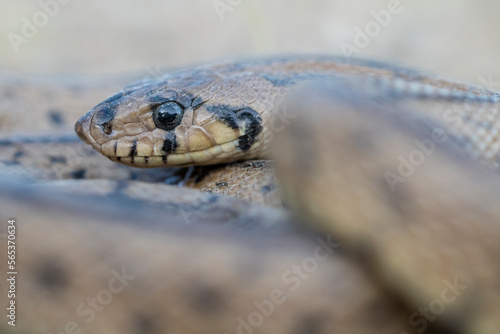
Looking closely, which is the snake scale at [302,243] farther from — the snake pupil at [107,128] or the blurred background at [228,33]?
the blurred background at [228,33]

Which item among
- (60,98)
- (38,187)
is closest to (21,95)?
(60,98)

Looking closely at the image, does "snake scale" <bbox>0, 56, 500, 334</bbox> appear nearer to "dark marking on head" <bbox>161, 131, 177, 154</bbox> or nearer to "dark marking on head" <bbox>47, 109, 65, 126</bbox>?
"dark marking on head" <bbox>161, 131, 177, 154</bbox>

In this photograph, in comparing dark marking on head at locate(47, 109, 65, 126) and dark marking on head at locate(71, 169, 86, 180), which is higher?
dark marking on head at locate(47, 109, 65, 126)

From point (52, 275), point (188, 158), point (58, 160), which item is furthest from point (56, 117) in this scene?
point (52, 275)

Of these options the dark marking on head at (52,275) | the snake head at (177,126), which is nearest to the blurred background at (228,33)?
the snake head at (177,126)

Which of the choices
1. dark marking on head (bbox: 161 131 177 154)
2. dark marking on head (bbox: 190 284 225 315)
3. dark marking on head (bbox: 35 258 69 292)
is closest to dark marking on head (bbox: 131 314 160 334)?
dark marking on head (bbox: 190 284 225 315)
